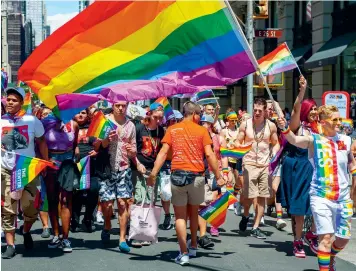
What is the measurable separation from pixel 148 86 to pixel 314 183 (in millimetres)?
2241

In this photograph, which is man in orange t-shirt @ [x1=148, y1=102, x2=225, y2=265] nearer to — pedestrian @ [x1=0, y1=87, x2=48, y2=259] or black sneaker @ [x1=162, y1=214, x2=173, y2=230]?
pedestrian @ [x1=0, y1=87, x2=48, y2=259]

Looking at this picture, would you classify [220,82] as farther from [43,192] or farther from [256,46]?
[256,46]

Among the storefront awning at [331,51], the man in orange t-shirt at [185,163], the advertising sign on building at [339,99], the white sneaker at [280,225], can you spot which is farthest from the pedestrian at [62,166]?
the storefront awning at [331,51]

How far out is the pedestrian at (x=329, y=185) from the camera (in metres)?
6.78

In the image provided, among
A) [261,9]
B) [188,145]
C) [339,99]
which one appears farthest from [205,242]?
[261,9]

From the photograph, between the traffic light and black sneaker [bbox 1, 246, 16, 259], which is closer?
black sneaker [bbox 1, 246, 16, 259]

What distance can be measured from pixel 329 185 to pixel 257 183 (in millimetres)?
3061

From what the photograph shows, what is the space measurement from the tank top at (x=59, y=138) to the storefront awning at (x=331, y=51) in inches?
568

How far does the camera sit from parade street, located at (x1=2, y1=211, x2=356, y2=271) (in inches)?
299

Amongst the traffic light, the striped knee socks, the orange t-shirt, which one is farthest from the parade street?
the traffic light

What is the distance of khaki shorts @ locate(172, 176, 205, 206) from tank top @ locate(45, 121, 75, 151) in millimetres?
1485

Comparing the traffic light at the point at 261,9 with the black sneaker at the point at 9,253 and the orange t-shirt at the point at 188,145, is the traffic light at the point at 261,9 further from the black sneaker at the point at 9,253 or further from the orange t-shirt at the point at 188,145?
the black sneaker at the point at 9,253

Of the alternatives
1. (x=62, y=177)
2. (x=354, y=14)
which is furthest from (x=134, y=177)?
(x=354, y=14)

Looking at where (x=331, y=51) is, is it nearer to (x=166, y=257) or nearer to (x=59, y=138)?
(x=59, y=138)
